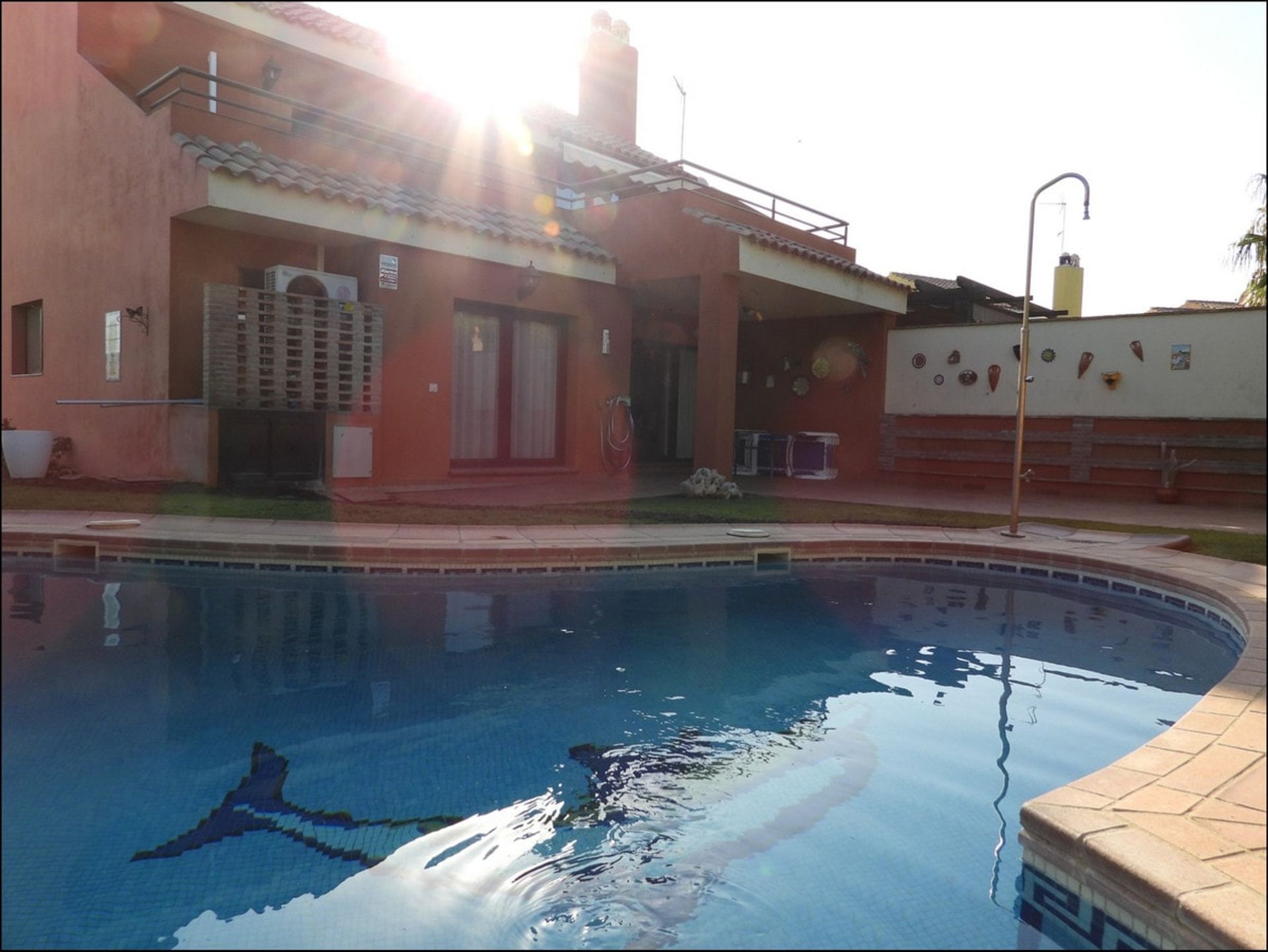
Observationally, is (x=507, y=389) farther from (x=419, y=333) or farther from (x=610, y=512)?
(x=610, y=512)

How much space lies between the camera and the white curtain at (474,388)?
36.5 feet

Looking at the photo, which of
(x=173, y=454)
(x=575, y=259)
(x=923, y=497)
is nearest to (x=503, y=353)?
(x=575, y=259)

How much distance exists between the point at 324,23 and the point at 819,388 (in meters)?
9.82

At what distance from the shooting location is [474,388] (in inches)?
448

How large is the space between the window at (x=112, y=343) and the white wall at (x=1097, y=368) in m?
4.10

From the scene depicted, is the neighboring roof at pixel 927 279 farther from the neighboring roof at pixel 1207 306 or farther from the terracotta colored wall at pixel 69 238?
the neighboring roof at pixel 1207 306

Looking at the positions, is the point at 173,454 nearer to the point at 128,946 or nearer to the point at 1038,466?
the point at 128,946

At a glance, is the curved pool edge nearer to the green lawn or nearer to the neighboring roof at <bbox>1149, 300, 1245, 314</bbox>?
the green lawn

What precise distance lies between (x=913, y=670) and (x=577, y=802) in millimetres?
2788

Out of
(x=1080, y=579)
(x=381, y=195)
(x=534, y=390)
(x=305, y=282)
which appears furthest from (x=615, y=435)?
(x=1080, y=579)

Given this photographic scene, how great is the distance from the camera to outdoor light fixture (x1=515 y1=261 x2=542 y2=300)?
11.0 metres

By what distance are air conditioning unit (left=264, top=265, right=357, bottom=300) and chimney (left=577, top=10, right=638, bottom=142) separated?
1121 centimetres

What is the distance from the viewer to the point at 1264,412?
1131 mm

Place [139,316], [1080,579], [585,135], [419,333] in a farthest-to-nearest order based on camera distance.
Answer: [585,135] → [419,333] → [1080,579] → [139,316]
